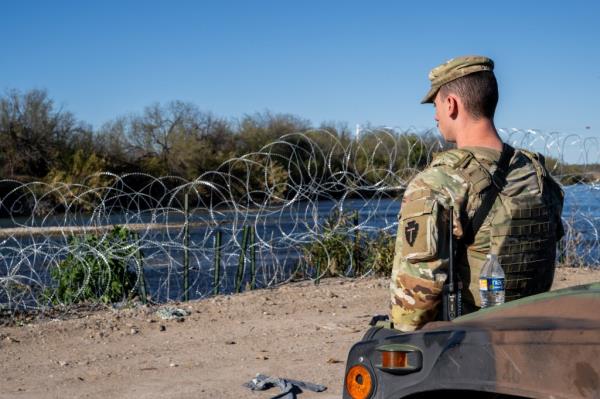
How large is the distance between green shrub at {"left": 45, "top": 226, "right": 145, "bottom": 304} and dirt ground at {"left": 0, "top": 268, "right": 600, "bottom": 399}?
55cm

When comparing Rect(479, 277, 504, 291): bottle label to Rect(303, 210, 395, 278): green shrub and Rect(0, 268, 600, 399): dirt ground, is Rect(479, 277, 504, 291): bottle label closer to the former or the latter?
Rect(0, 268, 600, 399): dirt ground

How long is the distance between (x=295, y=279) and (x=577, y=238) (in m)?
4.53

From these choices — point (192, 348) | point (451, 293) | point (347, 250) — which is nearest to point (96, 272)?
point (192, 348)

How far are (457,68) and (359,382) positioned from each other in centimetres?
127

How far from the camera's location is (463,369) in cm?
242

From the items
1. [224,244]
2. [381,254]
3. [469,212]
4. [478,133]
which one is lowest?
[381,254]

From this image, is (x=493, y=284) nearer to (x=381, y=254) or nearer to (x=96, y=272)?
(x=96, y=272)

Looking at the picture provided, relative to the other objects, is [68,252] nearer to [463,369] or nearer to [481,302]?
[481,302]

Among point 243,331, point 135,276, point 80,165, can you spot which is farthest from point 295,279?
point 80,165

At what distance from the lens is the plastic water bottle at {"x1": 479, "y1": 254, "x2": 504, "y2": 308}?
3.04 metres

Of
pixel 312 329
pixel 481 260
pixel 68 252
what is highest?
pixel 481 260

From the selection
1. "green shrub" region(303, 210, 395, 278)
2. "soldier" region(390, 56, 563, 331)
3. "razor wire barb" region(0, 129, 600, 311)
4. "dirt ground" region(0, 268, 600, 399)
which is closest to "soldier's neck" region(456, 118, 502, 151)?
"soldier" region(390, 56, 563, 331)

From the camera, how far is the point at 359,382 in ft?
8.96

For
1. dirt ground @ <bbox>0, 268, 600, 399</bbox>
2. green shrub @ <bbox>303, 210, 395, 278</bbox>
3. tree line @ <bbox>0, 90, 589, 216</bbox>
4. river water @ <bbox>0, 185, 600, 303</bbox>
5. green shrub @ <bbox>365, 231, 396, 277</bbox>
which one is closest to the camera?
dirt ground @ <bbox>0, 268, 600, 399</bbox>
